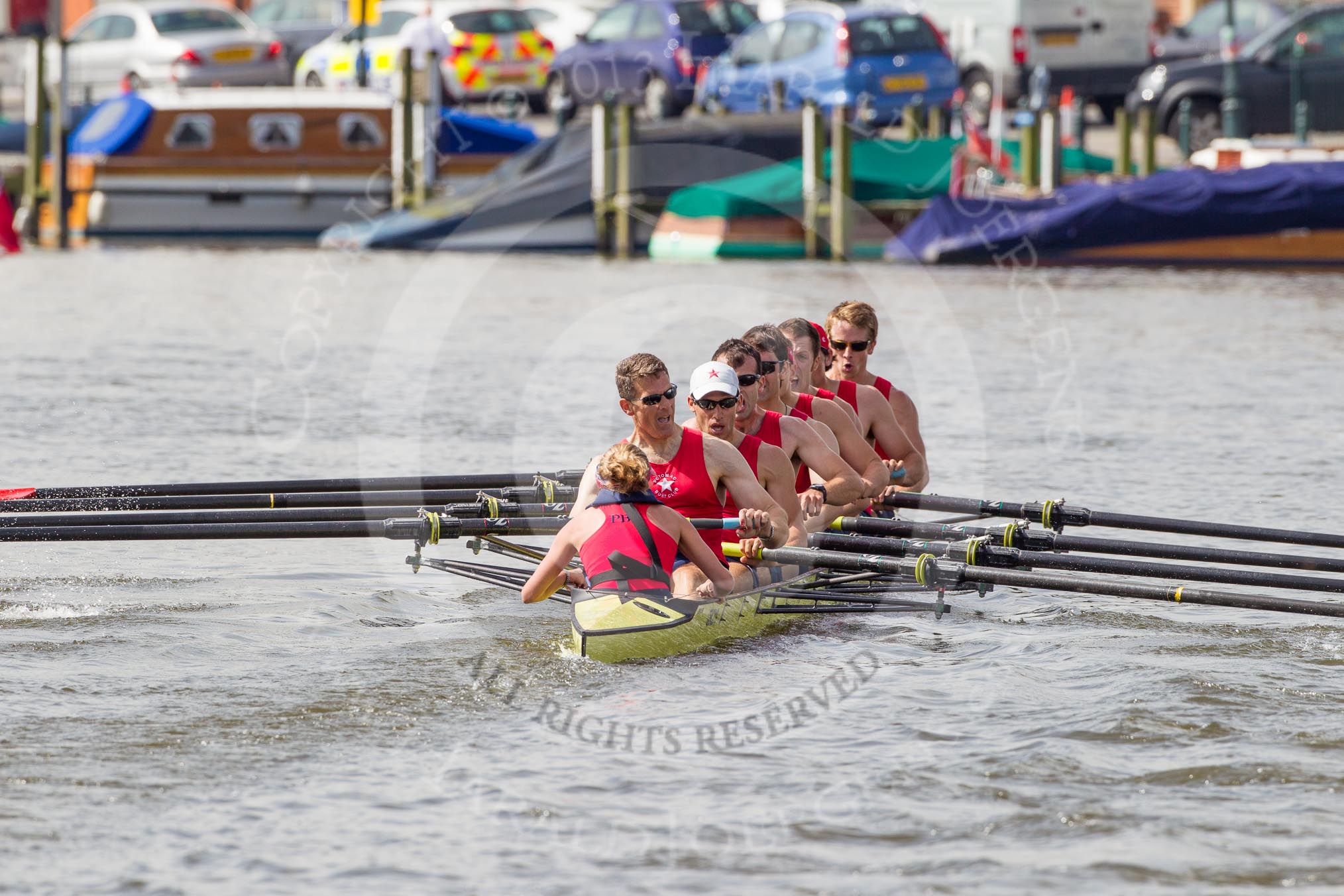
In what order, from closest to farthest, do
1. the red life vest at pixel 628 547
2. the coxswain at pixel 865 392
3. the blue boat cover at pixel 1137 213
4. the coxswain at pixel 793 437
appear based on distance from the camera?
the red life vest at pixel 628 547 < the coxswain at pixel 793 437 < the coxswain at pixel 865 392 < the blue boat cover at pixel 1137 213

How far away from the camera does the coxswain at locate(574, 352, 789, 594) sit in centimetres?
831

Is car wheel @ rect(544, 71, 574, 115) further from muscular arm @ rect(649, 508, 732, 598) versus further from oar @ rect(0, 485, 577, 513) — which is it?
muscular arm @ rect(649, 508, 732, 598)

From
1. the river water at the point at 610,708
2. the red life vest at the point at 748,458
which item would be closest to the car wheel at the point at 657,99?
the river water at the point at 610,708

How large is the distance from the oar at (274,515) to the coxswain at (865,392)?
6.17 feet

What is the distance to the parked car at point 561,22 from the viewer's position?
116ft

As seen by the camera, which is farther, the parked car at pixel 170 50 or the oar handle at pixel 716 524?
the parked car at pixel 170 50

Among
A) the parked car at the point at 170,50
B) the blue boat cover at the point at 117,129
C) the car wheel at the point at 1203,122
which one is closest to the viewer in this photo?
the blue boat cover at the point at 117,129

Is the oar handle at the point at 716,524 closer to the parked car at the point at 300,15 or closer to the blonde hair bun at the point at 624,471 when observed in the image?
the blonde hair bun at the point at 624,471

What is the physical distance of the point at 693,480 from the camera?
854cm

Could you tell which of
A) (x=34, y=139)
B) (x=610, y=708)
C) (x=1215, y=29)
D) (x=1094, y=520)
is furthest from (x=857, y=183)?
(x=610, y=708)

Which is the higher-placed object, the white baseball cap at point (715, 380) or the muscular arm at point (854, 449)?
the white baseball cap at point (715, 380)

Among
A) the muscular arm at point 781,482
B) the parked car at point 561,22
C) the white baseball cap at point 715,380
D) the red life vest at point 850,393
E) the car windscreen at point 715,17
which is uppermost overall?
the parked car at point 561,22

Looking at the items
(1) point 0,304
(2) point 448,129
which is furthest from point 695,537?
(2) point 448,129

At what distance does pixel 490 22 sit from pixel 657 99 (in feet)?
12.3
